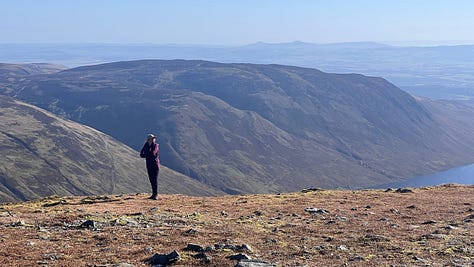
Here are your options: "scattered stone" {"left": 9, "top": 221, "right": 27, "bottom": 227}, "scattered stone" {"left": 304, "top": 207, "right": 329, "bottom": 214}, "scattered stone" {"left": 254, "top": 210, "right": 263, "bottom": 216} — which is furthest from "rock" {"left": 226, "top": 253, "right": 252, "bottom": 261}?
"scattered stone" {"left": 304, "top": 207, "right": 329, "bottom": 214}

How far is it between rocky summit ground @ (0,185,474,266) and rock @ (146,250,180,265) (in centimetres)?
4

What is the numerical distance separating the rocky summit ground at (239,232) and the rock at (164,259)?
0.13 feet

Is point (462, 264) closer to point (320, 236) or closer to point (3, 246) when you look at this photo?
point (320, 236)

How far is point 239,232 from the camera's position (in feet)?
74.2

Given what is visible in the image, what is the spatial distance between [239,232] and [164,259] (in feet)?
18.7

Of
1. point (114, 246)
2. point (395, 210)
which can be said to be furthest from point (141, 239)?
point (395, 210)

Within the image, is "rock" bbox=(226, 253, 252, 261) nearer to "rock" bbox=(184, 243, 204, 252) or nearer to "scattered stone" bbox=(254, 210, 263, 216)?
"rock" bbox=(184, 243, 204, 252)

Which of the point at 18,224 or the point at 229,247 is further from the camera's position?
the point at 18,224

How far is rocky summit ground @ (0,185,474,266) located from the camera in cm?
1809

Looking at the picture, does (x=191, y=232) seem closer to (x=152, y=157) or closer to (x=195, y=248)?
(x=195, y=248)

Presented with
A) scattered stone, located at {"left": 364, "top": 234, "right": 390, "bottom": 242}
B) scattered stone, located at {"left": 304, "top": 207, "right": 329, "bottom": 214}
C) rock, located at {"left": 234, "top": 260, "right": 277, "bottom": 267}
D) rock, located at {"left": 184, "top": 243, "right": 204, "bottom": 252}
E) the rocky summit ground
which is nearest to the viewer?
rock, located at {"left": 234, "top": 260, "right": 277, "bottom": 267}

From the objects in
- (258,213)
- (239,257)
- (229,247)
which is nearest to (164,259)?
(239,257)

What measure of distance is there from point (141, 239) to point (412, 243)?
10587 mm

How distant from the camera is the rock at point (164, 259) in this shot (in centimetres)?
1739
